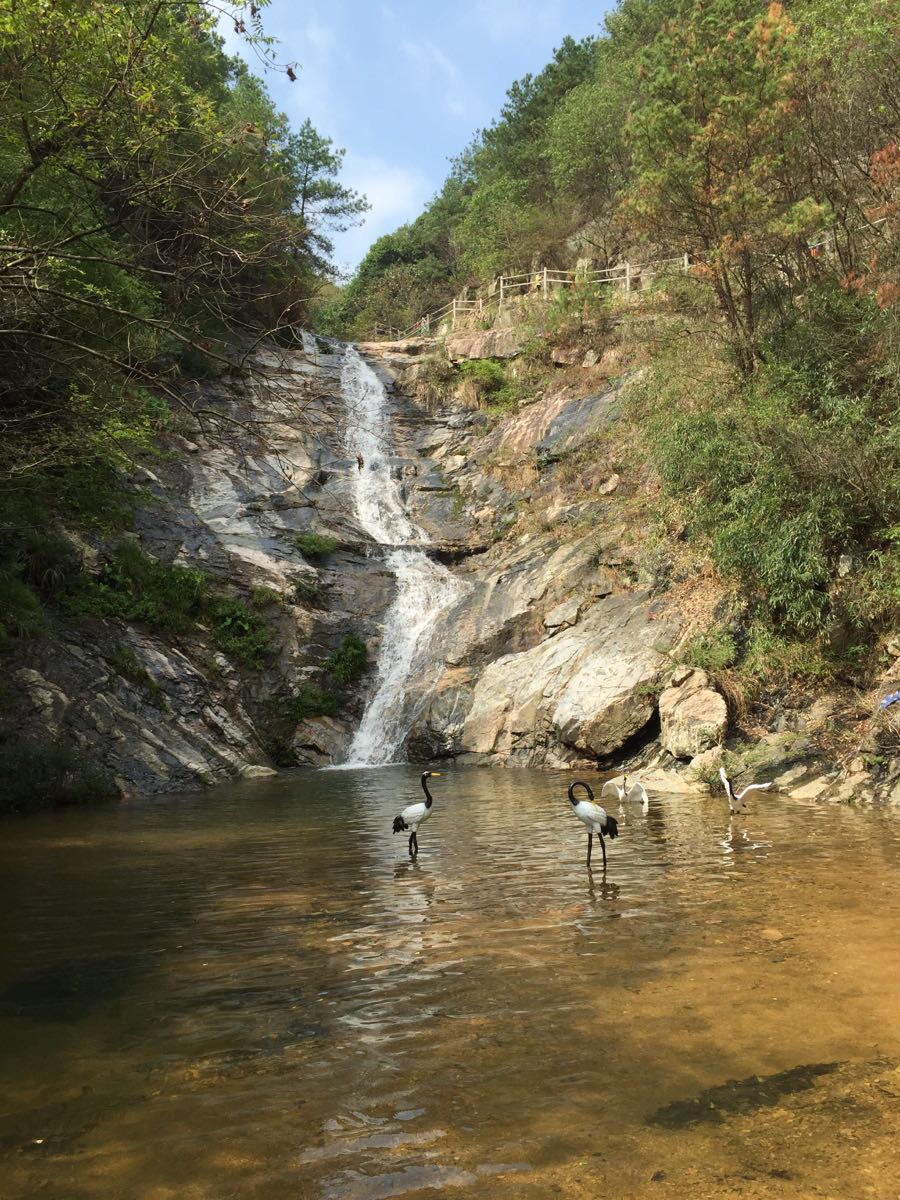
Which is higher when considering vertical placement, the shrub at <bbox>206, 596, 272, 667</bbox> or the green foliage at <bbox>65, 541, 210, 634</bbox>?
the green foliage at <bbox>65, 541, 210, 634</bbox>

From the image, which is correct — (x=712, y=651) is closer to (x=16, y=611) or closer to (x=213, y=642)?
(x=213, y=642)

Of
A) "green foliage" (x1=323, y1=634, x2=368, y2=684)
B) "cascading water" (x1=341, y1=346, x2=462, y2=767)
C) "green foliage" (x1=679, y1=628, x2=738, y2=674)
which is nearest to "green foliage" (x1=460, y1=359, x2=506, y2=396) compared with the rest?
"cascading water" (x1=341, y1=346, x2=462, y2=767)

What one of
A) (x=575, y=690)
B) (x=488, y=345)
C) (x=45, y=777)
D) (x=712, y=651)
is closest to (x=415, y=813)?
(x=45, y=777)

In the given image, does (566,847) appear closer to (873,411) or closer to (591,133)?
(873,411)

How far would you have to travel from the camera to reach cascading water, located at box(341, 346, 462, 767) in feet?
70.7

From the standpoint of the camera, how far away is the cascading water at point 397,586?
2155 cm

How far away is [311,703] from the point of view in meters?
21.9

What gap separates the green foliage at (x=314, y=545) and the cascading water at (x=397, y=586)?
1.93m

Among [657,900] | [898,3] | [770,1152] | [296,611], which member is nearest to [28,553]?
[296,611]

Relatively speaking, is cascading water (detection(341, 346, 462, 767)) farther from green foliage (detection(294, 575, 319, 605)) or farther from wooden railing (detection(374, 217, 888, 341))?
wooden railing (detection(374, 217, 888, 341))

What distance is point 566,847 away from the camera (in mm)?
9539

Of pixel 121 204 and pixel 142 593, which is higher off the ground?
pixel 121 204

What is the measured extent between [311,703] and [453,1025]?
17.7 metres

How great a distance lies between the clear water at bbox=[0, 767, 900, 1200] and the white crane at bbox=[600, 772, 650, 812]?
110 inches
